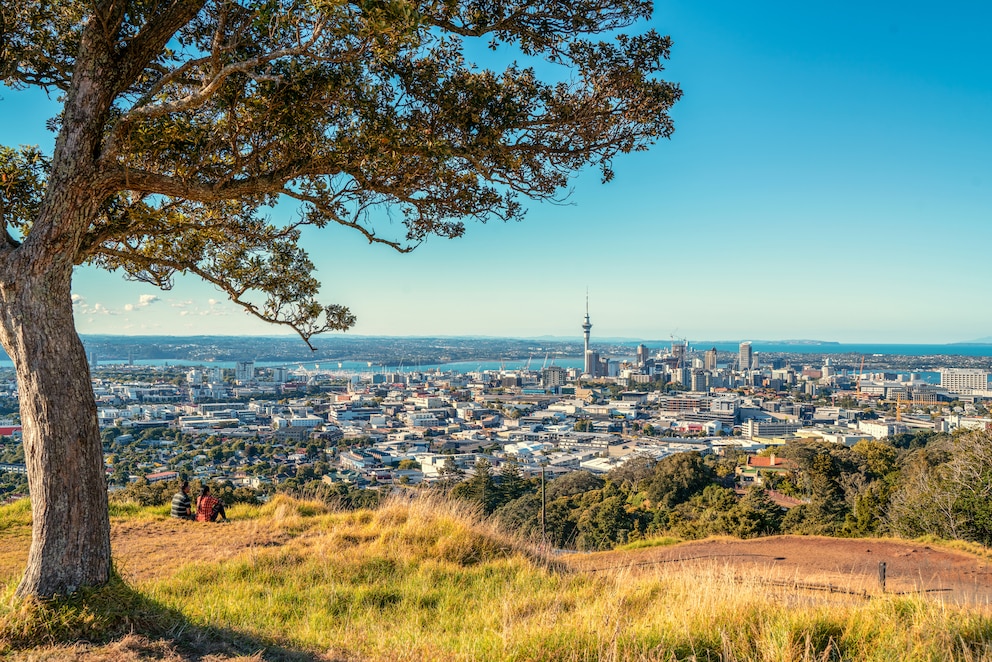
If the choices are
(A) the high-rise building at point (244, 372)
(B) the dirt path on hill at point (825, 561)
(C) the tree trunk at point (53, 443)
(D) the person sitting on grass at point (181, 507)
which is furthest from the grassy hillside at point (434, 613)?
(A) the high-rise building at point (244, 372)

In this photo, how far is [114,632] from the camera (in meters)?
3.10

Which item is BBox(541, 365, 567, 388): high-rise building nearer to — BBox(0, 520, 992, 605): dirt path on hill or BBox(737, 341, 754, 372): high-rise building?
BBox(737, 341, 754, 372): high-rise building

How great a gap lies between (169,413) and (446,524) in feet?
110

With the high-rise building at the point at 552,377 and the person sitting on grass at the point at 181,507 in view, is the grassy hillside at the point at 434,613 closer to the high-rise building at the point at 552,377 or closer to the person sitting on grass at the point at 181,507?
the person sitting on grass at the point at 181,507

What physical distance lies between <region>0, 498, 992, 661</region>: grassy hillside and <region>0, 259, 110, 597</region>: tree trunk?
0.18 m

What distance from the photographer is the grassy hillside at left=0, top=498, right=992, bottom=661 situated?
9.65ft

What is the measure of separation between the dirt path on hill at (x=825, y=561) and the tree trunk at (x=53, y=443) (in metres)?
4.57

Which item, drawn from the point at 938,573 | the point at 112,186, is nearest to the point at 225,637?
the point at 112,186

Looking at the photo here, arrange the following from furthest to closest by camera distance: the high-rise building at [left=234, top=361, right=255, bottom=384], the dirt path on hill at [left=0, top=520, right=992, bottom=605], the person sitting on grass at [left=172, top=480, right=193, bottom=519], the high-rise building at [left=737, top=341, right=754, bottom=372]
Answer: the high-rise building at [left=737, top=341, right=754, bottom=372] → the high-rise building at [left=234, top=361, right=255, bottom=384] → the person sitting on grass at [left=172, top=480, right=193, bottom=519] → the dirt path on hill at [left=0, top=520, right=992, bottom=605]

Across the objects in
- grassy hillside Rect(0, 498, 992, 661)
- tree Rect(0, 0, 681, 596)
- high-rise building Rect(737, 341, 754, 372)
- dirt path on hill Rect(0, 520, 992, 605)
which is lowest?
high-rise building Rect(737, 341, 754, 372)

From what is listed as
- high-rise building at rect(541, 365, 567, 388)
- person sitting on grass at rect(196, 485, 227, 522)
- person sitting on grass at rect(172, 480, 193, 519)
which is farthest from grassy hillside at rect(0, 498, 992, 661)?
high-rise building at rect(541, 365, 567, 388)

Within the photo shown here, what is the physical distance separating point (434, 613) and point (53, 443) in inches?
99.3

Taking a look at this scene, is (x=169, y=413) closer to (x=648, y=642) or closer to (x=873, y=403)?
(x=648, y=642)

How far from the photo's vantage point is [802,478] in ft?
81.4
